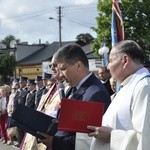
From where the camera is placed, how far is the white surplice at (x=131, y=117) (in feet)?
10.9

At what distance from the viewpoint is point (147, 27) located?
36.5m

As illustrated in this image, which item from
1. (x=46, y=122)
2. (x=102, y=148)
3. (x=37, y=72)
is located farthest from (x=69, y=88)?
(x=37, y=72)

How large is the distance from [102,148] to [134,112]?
438 millimetres

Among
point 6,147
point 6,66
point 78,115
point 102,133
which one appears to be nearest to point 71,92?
point 78,115

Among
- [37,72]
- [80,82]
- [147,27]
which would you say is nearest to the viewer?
[80,82]

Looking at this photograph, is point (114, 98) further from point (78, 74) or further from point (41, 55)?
point (41, 55)

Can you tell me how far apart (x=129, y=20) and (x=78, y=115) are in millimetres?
34044

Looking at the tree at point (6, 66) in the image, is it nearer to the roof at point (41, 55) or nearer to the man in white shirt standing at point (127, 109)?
the roof at point (41, 55)

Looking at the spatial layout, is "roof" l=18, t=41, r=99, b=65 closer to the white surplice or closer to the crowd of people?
the crowd of people

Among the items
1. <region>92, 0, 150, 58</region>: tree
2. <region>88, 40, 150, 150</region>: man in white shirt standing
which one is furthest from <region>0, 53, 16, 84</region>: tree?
<region>88, 40, 150, 150</region>: man in white shirt standing

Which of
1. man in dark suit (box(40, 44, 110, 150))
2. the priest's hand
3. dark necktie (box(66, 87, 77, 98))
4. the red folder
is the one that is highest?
man in dark suit (box(40, 44, 110, 150))

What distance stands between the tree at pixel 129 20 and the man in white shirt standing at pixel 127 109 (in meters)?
31.8

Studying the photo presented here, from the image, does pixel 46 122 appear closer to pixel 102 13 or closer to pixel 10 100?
pixel 10 100

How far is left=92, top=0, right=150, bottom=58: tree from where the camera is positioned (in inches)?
1410
